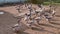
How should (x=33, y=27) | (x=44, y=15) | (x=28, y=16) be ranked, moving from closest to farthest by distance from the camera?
(x=33, y=27) < (x=28, y=16) < (x=44, y=15)

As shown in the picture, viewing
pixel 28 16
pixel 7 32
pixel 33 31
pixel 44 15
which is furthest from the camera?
pixel 44 15

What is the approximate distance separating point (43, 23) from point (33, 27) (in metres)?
1.20

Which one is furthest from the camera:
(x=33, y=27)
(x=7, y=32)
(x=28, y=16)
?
(x=28, y=16)

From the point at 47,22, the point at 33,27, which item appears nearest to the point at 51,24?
the point at 47,22

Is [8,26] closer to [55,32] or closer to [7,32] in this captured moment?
[7,32]

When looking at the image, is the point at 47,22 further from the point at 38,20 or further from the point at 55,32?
the point at 55,32

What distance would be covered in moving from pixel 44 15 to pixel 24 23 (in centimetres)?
168

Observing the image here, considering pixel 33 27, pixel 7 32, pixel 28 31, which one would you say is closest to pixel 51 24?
pixel 33 27

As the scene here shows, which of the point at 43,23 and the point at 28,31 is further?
the point at 43,23

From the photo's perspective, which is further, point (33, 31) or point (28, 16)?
point (28, 16)

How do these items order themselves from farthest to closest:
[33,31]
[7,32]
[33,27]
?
1. [33,27]
2. [33,31]
3. [7,32]

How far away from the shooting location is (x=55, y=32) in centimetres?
895

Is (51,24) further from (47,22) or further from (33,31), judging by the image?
(33,31)

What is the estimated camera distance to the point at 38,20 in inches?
403
